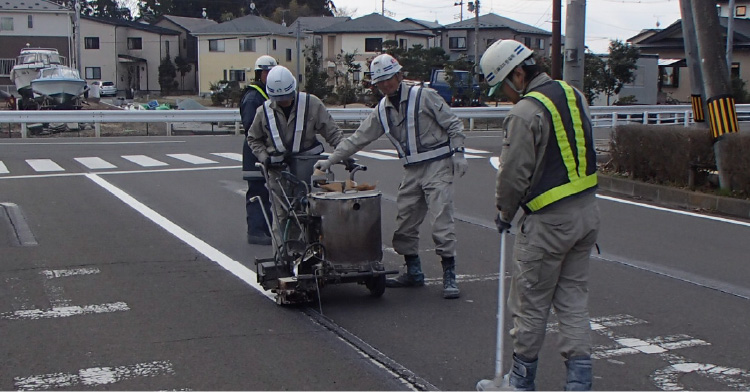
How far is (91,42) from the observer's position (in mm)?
72875

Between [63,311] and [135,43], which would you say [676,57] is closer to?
[135,43]

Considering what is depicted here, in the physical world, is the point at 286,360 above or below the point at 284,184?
below

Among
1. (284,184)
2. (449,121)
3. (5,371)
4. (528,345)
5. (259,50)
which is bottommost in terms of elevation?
A: (5,371)

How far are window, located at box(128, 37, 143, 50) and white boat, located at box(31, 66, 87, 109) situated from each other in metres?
32.2

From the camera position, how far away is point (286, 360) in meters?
5.52

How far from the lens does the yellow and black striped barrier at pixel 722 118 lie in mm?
12826

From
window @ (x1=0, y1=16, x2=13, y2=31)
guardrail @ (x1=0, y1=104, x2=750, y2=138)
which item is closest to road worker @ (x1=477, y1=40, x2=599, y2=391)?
guardrail @ (x1=0, y1=104, x2=750, y2=138)

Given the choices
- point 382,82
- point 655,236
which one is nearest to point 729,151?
point 655,236

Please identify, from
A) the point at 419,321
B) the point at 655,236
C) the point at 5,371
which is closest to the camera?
the point at 5,371

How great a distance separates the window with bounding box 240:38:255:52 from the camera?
221 ft

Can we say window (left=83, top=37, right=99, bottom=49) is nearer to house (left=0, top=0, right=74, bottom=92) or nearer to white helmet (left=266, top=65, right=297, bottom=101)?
house (left=0, top=0, right=74, bottom=92)

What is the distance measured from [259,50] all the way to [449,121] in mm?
61865

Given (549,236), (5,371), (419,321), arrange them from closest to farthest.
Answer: (549,236)
(5,371)
(419,321)

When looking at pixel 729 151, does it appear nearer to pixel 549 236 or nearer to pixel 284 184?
pixel 284 184
